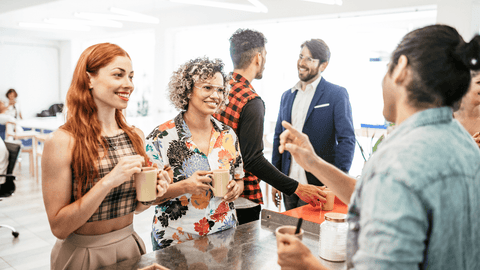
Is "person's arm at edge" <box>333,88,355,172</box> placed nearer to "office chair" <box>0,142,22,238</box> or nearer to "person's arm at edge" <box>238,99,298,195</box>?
"person's arm at edge" <box>238,99,298,195</box>

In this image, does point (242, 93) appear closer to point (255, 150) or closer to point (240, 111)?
point (240, 111)

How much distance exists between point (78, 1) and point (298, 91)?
570 centimetres

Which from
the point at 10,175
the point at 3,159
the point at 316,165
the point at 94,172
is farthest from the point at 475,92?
the point at 3,159

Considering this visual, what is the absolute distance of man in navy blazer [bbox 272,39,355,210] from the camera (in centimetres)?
273

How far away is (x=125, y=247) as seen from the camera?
1.53 metres

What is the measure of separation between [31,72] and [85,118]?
463 inches

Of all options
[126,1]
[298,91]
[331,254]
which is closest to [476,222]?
[331,254]

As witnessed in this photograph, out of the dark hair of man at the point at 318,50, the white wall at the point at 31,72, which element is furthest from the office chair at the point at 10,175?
the white wall at the point at 31,72

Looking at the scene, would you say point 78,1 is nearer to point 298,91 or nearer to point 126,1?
point 126,1

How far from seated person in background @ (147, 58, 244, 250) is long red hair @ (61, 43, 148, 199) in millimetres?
300

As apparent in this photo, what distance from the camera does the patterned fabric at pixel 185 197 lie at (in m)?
1.68

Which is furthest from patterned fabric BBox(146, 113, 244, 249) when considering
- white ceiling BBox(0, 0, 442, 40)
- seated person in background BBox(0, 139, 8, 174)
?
white ceiling BBox(0, 0, 442, 40)

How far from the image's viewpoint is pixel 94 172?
1.47 metres

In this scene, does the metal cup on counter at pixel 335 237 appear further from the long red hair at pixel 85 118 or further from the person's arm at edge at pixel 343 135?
the person's arm at edge at pixel 343 135
